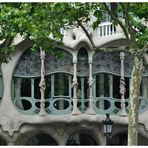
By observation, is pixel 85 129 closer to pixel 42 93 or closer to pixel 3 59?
pixel 42 93

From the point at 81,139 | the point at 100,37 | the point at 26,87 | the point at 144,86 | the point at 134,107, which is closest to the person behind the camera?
the point at 134,107

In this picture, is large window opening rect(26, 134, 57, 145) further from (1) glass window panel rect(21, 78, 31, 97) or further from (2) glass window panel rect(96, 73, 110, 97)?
(2) glass window panel rect(96, 73, 110, 97)

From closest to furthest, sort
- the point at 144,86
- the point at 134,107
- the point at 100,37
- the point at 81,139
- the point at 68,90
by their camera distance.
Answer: the point at 134,107 → the point at 100,37 → the point at 68,90 → the point at 144,86 → the point at 81,139

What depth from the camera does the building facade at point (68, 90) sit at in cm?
2217

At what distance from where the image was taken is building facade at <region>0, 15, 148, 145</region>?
2217cm

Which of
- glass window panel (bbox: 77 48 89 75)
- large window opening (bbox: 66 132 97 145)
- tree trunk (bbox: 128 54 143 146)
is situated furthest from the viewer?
large window opening (bbox: 66 132 97 145)

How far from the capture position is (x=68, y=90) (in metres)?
22.7

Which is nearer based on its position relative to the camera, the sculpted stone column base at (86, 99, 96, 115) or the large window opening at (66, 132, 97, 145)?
the sculpted stone column base at (86, 99, 96, 115)

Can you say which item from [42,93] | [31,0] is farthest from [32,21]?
[42,93]

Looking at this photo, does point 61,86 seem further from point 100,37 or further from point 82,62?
point 100,37

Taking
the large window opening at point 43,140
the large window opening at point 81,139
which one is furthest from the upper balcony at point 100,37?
the large window opening at point 43,140

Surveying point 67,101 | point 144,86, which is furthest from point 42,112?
point 144,86

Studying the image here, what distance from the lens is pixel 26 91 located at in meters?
22.8

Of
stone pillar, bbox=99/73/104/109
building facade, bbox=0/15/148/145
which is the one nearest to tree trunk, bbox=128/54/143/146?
building facade, bbox=0/15/148/145
